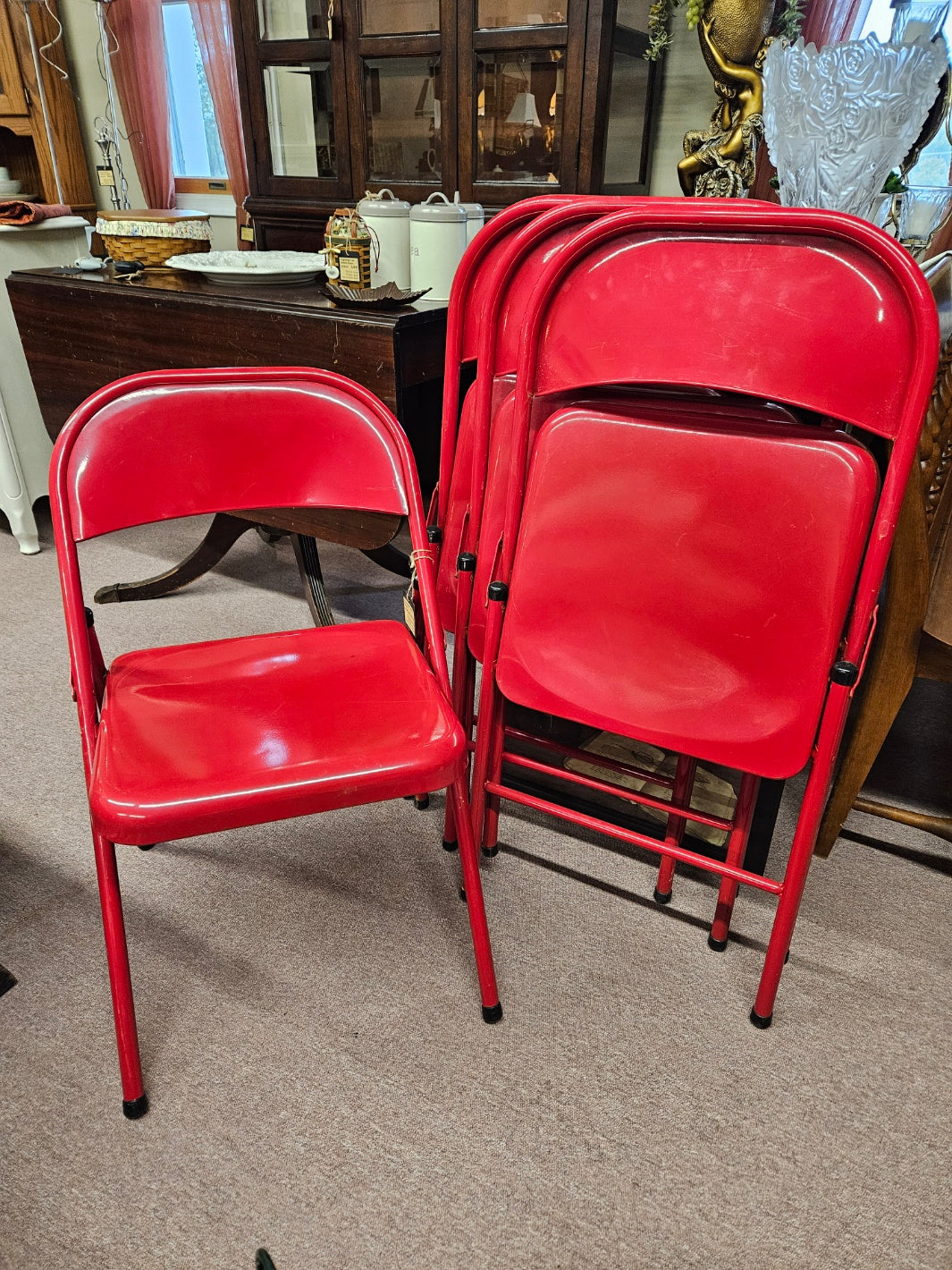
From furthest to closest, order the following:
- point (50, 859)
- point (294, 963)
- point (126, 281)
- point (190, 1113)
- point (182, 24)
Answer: point (182, 24)
point (126, 281)
point (50, 859)
point (294, 963)
point (190, 1113)

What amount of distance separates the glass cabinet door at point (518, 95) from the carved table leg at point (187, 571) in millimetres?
1415

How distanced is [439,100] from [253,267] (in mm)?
1278

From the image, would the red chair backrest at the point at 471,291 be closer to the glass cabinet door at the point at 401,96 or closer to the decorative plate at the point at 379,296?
the decorative plate at the point at 379,296

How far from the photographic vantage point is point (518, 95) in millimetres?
2535

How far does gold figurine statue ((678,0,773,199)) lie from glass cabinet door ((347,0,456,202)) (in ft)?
2.84

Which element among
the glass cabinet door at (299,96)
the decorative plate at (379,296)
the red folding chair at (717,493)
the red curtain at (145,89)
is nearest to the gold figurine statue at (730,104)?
the decorative plate at (379,296)

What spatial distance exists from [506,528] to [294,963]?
686mm

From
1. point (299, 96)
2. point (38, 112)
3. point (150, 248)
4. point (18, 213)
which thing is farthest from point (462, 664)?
point (38, 112)

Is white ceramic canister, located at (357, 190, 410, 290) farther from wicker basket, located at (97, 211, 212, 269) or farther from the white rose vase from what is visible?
the white rose vase

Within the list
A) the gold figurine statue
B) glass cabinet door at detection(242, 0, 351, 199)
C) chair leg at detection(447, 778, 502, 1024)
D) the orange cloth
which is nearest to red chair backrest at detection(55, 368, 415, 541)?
chair leg at detection(447, 778, 502, 1024)

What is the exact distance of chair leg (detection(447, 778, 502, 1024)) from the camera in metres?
1.00

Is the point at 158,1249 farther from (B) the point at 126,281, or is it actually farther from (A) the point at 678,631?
(B) the point at 126,281

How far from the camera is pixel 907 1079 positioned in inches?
41.2

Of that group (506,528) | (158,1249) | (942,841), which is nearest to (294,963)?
(158,1249)
